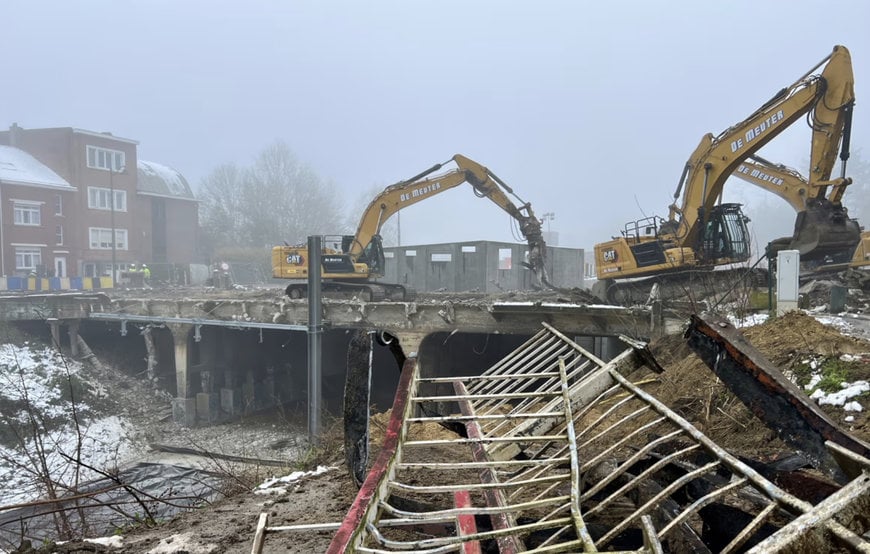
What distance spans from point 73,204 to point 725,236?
35.5 meters

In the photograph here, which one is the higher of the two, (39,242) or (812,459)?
(39,242)

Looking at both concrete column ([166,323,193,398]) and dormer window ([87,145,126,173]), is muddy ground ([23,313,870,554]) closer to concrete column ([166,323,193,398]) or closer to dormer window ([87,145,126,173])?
concrete column ([166,323,193,398])

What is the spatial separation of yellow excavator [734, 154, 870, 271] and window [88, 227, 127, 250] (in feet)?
119

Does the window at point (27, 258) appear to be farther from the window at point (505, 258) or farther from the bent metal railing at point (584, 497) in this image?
the bent metal railing at point (584, 497)

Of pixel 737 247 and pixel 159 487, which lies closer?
pixel 159 487

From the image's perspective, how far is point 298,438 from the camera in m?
15.2

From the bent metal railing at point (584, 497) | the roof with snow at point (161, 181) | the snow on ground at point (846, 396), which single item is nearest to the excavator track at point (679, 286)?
the snow on ground at point (846, 396)

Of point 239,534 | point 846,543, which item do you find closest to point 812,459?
point 846,543

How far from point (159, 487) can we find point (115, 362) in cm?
1081

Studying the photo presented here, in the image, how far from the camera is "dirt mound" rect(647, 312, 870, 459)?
461 centimetres

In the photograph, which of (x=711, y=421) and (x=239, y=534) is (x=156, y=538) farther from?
(x=711, y=421)

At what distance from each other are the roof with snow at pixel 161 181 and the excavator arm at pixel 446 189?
2867 centimetres

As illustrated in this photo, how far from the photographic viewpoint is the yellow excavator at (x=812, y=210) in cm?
1092

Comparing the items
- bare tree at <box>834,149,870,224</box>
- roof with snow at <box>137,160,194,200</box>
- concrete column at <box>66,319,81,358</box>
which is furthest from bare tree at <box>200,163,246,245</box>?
bare tree at <box>834,149,870,224</box>
